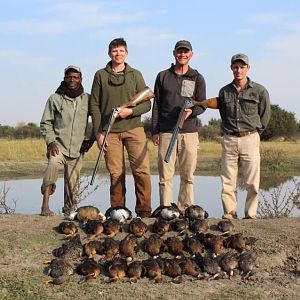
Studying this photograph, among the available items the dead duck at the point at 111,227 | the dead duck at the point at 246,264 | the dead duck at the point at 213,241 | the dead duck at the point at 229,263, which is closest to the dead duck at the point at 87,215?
the dead duck at the point at 111,227

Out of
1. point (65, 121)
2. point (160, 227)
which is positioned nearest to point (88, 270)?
point (160, 227)

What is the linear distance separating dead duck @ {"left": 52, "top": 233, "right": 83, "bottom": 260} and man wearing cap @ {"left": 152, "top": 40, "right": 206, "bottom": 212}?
1.75 m

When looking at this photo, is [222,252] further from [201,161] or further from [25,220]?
[201,161]

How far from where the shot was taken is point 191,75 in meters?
7.61

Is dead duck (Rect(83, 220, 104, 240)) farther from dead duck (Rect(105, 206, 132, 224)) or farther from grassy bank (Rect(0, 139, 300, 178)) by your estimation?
grassy bank (Rect(0, 139, 300, 178))

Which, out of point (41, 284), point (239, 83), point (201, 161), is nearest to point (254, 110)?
point (239, 83)

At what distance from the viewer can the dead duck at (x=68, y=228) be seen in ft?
22.6

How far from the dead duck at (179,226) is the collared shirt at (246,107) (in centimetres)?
151

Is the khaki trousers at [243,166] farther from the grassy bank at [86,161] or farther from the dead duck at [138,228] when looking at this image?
the grassy bank at [86,161]

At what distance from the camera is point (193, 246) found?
21.3 ft

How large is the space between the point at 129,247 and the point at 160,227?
606mm

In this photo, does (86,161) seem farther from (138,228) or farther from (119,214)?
(138,228)

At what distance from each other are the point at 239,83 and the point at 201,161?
18711 millimetres

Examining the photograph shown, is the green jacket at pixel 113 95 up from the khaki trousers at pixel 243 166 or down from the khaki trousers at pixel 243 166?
up
